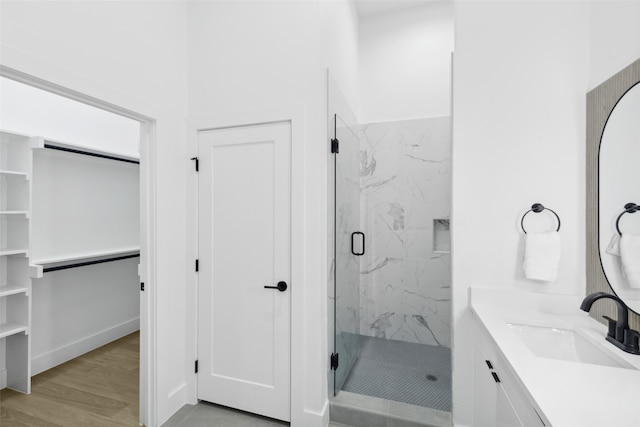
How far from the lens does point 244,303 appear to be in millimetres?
2090

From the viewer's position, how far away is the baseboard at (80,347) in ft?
8.57

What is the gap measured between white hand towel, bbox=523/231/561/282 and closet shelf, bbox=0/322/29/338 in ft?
11.4

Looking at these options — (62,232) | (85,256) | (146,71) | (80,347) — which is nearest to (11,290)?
(85,256)

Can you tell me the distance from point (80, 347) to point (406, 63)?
4.40 metres

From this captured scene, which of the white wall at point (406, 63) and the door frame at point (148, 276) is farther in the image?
the white wall at point (406, 63)

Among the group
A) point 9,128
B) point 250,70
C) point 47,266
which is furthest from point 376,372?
point 9,128

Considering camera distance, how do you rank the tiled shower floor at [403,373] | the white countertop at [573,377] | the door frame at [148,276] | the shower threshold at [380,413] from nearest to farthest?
the white countertop at [573,377], the shower threshold at [380,413], the door frame at [148,276], the tiled shower floor at [403,373]

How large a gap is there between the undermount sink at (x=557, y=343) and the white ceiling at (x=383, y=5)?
319cm

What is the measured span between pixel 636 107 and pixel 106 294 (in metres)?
4.32

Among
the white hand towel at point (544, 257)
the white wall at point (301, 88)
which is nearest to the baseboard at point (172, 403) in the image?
the white wall at point (301, 88)

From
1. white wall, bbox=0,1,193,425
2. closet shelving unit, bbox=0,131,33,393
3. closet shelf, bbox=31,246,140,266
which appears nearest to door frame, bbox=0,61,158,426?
white wall, bbox=0,1,193,425

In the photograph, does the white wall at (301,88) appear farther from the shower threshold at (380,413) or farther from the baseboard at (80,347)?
the baseboard at (80,347)

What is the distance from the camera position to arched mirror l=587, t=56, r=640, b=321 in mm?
1210

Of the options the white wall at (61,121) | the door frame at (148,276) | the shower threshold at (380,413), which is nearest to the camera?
the shower threshold at (380,413)
